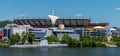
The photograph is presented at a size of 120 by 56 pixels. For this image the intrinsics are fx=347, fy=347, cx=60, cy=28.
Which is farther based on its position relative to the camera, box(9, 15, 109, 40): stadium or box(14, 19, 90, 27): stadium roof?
box(14, 19, 90, 27): stadium roof

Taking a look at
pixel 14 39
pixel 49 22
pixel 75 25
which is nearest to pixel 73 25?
pixel 75 25

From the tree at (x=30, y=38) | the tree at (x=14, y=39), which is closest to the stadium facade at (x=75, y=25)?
the tree at (x=30, y=38)

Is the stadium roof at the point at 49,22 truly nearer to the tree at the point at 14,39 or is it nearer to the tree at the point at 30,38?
the tree at the point at 30,38

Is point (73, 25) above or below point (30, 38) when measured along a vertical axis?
above

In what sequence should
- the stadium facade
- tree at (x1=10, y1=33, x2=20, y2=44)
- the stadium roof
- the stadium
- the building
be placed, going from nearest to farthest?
tree at (x1=10, y1=33, x2=20, y2=44) < the stadium facade < the stadium < the building < the stadium roof

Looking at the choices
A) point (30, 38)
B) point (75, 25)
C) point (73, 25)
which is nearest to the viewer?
point (30, 38)

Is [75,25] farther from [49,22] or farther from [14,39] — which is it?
[14,39]

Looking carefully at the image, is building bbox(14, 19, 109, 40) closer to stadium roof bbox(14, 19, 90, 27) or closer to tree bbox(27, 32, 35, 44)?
stadium roof bbox(14, 19, 90, 27)

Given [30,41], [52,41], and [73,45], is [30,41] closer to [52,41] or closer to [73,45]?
[52,41]

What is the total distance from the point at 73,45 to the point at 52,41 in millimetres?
8106

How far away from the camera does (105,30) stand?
106m

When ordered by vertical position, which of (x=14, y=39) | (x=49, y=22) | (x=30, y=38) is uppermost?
(x=49, y=22)

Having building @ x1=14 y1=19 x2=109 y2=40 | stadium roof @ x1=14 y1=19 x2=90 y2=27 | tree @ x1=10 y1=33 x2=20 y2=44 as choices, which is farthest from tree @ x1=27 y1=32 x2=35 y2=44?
stadium roof @ x1=14 y1=19 x2=90 y2=27

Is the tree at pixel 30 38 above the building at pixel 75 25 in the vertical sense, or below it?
below
